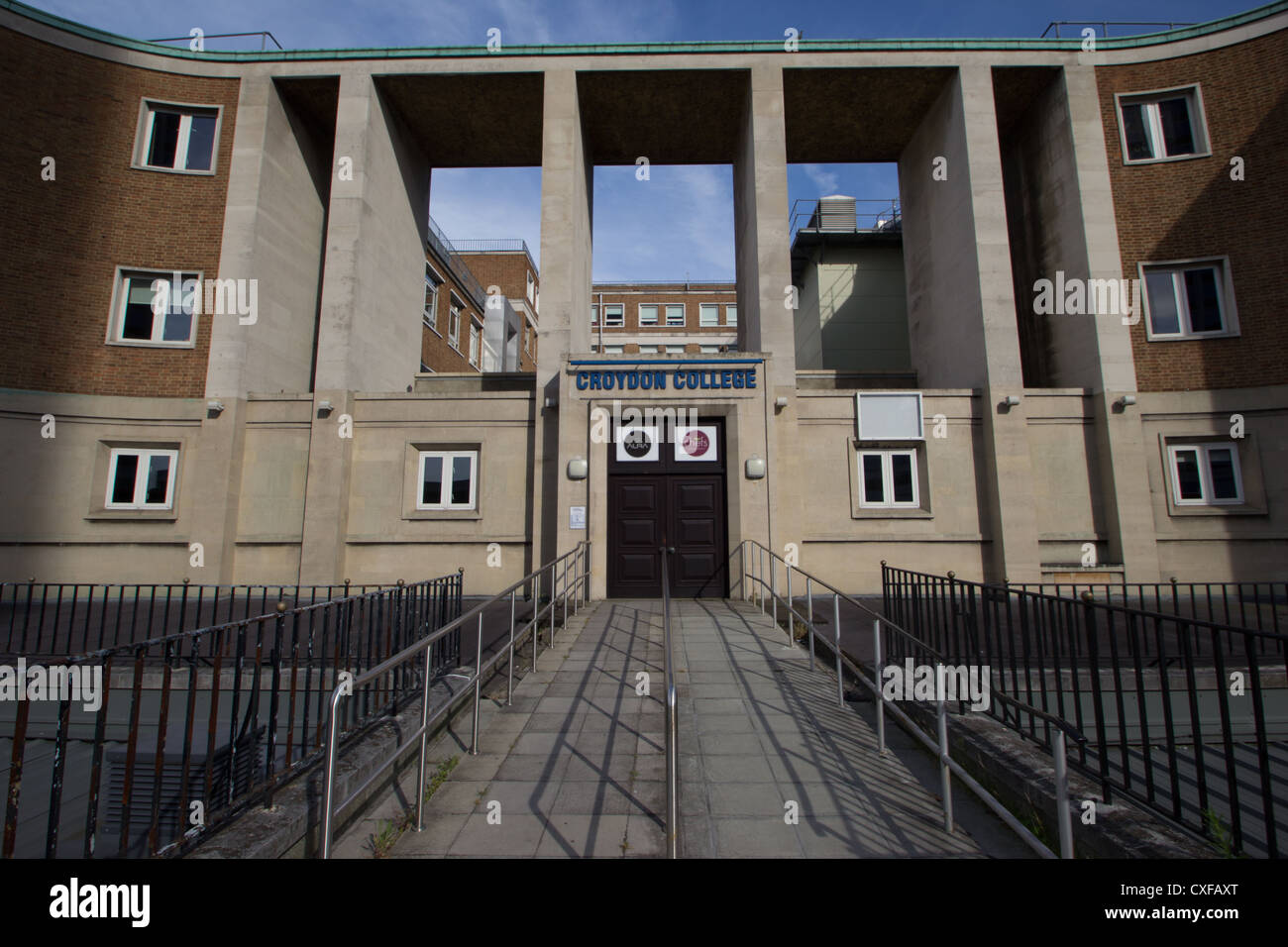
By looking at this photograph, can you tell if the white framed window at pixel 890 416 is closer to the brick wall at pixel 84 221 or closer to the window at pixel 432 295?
the brick wall at pixel 84 221

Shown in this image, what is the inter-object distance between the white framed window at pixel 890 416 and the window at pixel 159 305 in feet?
46.9

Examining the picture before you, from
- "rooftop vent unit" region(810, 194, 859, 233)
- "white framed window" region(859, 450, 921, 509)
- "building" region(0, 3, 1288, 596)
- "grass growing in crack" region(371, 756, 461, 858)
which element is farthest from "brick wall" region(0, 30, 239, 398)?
"rooftop vent unit" region(810, 194, 859, 233)

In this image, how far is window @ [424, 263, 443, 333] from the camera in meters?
23.9

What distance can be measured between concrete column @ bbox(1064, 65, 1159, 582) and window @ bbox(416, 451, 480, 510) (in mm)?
12984

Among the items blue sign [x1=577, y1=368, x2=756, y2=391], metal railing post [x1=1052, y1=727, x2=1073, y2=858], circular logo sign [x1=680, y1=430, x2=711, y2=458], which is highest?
blue sign [x1=577, y1=368, x2=756, y2=391]

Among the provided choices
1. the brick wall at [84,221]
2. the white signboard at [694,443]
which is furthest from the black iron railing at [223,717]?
the brick wall at [84,221]

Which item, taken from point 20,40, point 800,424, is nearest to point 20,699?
point 800,424

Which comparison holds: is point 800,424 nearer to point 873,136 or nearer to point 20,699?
point 873,136

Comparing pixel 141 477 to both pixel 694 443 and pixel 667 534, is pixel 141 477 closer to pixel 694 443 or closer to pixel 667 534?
pixel 667 534

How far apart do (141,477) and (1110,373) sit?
65.9 ft

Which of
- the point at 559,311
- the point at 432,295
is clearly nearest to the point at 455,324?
the point at 432,295

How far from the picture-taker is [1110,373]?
41.4ft

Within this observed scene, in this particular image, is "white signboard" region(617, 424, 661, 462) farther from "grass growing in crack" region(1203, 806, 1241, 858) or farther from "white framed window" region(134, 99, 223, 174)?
"white framed window" region(134, 99, 223, 174)

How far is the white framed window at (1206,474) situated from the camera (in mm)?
12297
